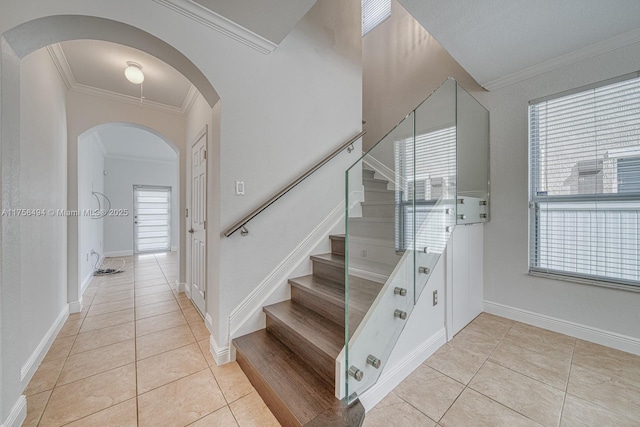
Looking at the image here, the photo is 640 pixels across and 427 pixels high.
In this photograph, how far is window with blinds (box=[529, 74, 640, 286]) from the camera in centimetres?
204

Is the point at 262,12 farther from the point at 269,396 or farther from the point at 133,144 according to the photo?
the point at 133,144

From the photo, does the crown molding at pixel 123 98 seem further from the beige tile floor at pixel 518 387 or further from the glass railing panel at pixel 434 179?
the beige tile floor at pixel 518 387

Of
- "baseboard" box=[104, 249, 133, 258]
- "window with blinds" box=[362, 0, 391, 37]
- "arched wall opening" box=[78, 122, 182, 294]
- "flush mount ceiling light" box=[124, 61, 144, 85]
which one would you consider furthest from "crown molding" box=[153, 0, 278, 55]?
"baseboard" box=[104, 249, 133, 258]

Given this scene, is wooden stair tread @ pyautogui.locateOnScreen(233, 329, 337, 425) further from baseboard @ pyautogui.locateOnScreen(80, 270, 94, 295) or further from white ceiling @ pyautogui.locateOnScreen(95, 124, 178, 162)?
white ceiling @ pyautogui.locateOnScreen(95, 124, 178, 162)

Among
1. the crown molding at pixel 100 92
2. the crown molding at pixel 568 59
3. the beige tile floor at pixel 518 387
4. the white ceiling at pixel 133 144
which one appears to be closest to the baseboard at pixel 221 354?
the beige tile floor at pixel 518 387

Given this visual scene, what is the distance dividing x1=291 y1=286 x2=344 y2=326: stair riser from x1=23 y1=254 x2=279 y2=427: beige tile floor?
68 cm

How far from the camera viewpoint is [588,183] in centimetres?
223

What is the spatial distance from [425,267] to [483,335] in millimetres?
1146

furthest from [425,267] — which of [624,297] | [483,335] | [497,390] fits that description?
[624,297]

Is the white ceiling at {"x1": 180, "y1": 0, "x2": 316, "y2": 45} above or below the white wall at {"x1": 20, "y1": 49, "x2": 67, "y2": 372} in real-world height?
above

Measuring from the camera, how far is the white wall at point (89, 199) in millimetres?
3534

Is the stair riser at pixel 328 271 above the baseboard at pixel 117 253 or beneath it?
above

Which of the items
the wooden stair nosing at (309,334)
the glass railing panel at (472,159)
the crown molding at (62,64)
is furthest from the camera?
the glass railing panel at (472,159)

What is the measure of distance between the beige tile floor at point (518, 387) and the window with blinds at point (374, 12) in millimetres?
4989
